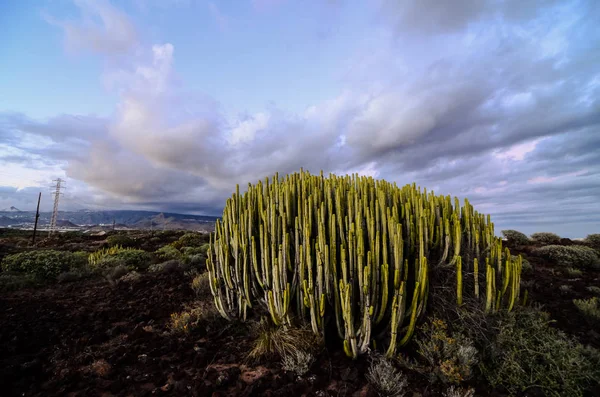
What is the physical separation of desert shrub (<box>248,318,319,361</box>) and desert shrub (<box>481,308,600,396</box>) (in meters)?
2.12

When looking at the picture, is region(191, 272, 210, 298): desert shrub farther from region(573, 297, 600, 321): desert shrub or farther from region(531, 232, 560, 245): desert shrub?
region(531, 232, 560, 245): desert shrub

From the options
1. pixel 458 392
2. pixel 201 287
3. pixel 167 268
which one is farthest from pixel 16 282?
pixel 458 392

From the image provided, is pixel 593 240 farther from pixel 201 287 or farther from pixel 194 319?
pixel 194 319

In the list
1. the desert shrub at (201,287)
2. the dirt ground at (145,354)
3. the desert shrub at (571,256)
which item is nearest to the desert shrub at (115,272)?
the dirt ground at (145,354)

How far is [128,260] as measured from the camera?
38.7 ft

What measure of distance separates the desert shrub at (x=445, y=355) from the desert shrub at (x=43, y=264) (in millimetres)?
11790

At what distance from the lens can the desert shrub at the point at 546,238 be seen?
47.6ft

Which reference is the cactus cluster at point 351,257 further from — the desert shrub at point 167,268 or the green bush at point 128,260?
the green bush at point 128,260

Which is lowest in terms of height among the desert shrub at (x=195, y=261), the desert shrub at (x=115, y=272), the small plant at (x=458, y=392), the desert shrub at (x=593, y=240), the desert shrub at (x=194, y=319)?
the small plant at (x=458, y=392)

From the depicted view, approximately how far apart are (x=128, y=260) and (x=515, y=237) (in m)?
18.6

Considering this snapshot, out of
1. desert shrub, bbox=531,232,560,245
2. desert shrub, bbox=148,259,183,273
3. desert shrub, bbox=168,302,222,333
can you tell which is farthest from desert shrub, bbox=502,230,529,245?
desert shrub, bbox=148,259,183,273

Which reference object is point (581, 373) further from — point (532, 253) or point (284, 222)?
point (532, 253)

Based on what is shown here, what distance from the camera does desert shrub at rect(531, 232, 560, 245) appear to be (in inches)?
572

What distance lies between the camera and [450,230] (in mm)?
4629
